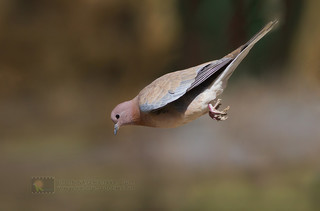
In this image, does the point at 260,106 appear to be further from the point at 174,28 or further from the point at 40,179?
the point at 40,179

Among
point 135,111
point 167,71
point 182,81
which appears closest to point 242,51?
point 182,81

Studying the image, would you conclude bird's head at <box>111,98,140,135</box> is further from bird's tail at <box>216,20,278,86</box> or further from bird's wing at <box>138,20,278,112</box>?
bird's tail at <box>216,20,278,86</box>

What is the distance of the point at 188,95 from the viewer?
121cm

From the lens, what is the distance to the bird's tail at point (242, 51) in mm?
1101

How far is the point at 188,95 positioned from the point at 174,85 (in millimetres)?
46

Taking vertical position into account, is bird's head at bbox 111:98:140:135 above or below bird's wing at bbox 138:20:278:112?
below

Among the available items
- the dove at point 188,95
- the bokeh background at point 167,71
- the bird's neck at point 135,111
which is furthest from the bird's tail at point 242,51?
the bokeh background at point 167,71

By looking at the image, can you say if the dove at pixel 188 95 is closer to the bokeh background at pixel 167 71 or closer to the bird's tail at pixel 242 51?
the bird's tail at pixel 242 51

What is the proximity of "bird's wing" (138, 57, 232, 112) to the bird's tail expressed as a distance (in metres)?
0.02

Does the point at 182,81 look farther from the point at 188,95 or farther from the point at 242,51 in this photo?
the point at 242,51

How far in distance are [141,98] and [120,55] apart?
1.09 metres

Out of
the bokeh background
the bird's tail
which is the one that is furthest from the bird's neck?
the bokeh background

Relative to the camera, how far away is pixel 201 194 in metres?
2.24

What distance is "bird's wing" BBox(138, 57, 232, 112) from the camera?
45.9 inches
